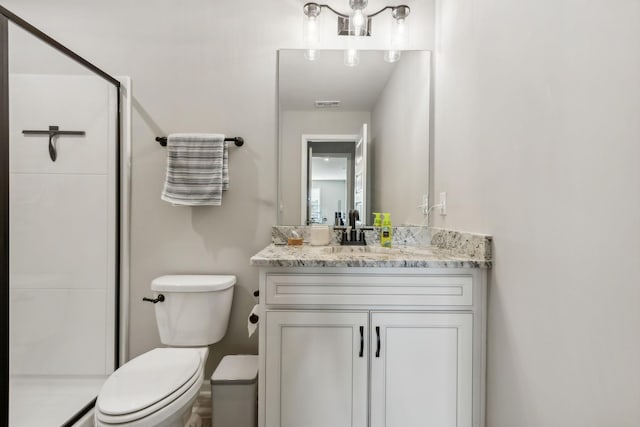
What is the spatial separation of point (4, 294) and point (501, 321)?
1.89 meters

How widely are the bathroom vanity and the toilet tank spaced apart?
505 mm

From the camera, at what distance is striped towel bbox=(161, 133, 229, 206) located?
5.19 ft

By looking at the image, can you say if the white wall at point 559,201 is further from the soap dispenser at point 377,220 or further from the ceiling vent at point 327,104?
the ceiling vent at point 327,104

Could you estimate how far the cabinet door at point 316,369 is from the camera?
3.62ft

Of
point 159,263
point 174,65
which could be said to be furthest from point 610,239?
point 174,65

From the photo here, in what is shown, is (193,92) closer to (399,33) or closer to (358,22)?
(358,22)

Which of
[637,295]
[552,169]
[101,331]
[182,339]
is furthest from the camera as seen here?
[101,331]

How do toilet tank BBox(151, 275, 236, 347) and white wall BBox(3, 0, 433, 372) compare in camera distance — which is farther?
white wall BBox(3, 0, 433, 372)

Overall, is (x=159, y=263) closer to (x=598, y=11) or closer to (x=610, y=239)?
(x=610, y=239)

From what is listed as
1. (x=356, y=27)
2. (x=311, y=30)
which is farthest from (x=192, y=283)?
(x=356, y=27)

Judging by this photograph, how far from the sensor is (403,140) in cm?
168

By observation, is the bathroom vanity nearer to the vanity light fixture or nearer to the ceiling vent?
the ceiling vent

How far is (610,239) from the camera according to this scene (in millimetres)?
643

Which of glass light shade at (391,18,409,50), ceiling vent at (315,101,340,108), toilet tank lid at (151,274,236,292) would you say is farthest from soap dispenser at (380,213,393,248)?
glass light shade at (391,18,409,50)
